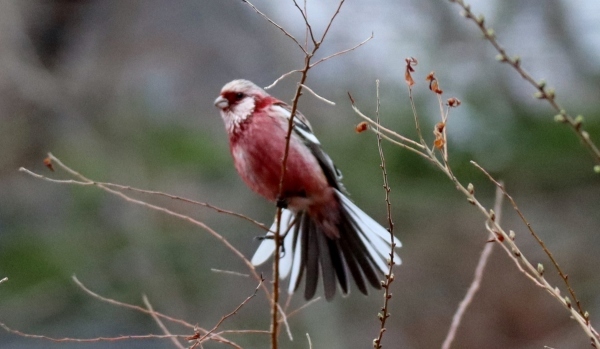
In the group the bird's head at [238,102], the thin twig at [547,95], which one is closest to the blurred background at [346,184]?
the bird's head at [238,102]

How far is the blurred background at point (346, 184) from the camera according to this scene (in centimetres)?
750

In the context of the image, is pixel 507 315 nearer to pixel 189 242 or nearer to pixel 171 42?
pixel 189 242

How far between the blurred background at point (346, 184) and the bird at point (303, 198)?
2857 mm

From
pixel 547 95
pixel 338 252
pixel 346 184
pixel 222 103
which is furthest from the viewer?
pixel 346 184

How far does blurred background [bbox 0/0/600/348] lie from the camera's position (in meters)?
7.50

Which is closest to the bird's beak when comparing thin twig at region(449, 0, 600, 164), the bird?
the bird

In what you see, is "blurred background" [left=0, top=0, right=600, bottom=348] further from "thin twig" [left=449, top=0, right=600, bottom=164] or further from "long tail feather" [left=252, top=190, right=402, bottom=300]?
"thin twig" [left=449, top=0, right=600, bottom=164]

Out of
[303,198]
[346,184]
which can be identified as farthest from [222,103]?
[346,184]

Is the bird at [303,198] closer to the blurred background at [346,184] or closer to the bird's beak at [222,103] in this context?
the bird's beak at [222,103]

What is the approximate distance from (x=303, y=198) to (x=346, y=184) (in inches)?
145

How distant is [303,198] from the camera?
3781 mm

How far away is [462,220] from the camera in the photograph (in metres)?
8.15

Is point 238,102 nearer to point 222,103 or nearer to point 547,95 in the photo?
point 222,103

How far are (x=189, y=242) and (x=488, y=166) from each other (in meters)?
3.19
